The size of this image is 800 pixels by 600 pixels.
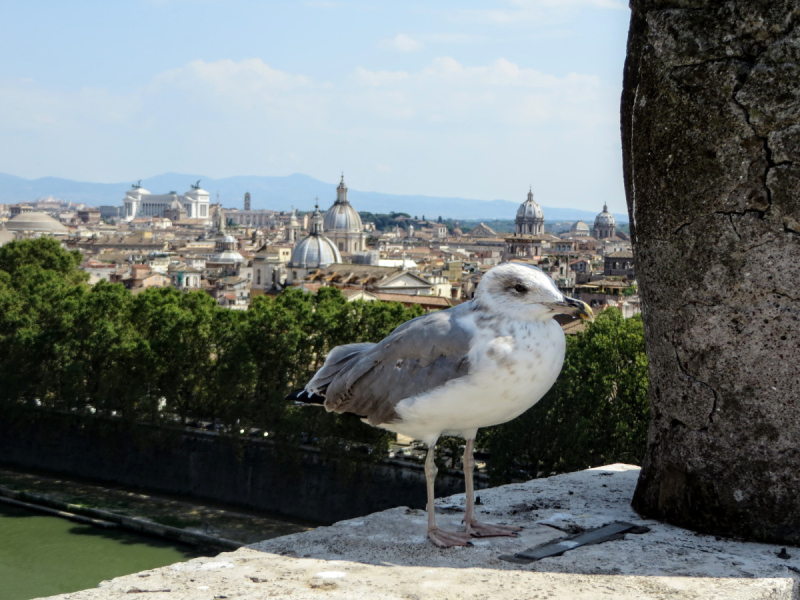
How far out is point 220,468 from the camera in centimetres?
2475

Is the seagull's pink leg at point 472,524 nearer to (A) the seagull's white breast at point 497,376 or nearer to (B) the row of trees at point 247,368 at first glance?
(A) the seagull's white breast at point 497,376

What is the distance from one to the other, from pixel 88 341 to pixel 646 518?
21.8m

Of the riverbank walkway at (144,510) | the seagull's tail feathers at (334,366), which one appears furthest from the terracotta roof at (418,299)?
the seagull's tail feathers at (334,366)

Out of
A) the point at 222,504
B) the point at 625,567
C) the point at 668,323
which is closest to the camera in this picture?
the point at 625,567

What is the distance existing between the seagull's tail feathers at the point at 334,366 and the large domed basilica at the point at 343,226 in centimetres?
9099

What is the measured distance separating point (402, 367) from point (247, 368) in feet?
62.5

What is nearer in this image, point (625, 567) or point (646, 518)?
point (625, 567)

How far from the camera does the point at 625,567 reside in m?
4.64

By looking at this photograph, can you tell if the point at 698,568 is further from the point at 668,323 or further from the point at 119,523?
the point at 119,523

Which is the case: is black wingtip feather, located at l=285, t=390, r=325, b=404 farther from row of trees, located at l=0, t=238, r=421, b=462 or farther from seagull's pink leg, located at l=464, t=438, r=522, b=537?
row of trees, located at l=0, t=238, r=421, b=462

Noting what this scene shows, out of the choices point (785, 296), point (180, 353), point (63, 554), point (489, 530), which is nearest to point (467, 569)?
point (489, 530)

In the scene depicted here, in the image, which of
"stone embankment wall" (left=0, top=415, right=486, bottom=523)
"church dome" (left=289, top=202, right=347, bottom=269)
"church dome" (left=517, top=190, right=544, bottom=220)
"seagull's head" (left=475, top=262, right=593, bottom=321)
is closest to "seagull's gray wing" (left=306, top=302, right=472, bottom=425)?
"seagull's head" (left=475, top=262, right=593, bottom=321)

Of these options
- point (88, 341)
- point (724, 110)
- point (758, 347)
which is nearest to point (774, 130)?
point (724, 110)

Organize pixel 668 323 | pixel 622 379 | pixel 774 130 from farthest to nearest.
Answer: pixel 622 379 < pixel 668 323 < pixel 774 130
